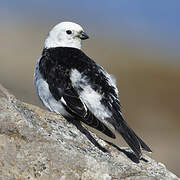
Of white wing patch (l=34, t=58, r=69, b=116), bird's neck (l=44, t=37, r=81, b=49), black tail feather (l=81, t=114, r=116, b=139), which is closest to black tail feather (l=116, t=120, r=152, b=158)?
black tail feather (l=81, t=114, r=116, b=139)

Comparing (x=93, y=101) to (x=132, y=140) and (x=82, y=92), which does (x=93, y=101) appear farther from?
(x=132, y=140)

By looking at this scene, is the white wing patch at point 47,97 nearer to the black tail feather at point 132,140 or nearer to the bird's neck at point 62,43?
the black tail feather at point 132,140

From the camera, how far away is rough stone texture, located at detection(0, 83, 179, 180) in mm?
5738

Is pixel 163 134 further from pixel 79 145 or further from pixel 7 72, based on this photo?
pixel 79 145

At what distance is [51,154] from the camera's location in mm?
5895

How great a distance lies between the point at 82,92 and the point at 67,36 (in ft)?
5.66

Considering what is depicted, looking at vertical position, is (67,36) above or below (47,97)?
above

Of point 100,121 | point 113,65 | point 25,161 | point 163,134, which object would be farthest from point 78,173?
point 113,65

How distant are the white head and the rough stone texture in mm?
2037

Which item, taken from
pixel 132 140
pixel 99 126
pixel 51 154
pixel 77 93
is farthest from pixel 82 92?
pixel 51 154

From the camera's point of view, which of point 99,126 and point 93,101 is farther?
point 93,101

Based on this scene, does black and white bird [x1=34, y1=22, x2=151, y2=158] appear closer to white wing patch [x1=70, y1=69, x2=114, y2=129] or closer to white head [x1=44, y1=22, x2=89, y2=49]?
white wing patch [x1=70, y1=69, x2=114, y2=129]

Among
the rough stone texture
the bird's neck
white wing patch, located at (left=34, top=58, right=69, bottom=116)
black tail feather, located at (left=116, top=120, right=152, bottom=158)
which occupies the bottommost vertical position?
the rough stone texture

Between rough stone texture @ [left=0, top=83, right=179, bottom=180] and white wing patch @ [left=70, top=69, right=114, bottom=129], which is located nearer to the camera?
rough stone texture @ [left=0, top=83, right=179, bottom=180]
